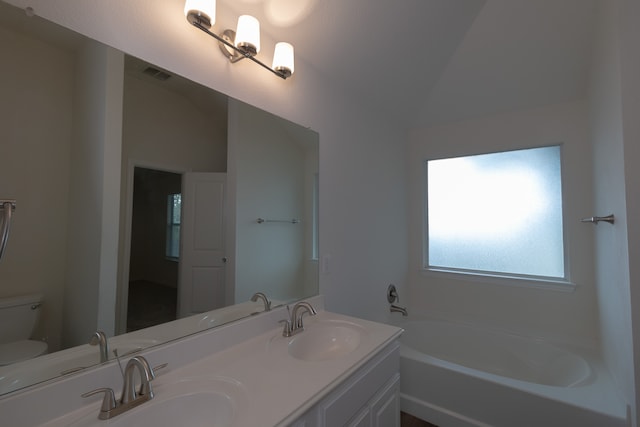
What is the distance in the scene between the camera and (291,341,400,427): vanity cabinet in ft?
2.89

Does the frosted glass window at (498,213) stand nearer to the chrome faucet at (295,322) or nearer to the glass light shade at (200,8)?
the chrome faucet at (295,322)

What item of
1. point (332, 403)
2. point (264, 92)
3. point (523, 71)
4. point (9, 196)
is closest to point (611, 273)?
point (523, 71)

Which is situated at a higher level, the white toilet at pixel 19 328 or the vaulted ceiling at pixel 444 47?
the vaulted ceiling at pixel 444 47

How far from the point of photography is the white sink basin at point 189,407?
Answer: 725 mm

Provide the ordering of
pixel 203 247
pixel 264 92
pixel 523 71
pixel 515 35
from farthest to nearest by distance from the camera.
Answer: pixel 523 71 < pixel 515 35 < pixel 264 92 < pixel 203 247

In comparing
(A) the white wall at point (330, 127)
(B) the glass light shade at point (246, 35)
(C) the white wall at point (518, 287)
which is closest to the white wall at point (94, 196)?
(A) the white wall at point (330, 127)

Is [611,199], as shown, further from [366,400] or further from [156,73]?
[156,73]

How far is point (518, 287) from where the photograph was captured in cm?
235

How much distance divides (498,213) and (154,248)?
2.75 metres

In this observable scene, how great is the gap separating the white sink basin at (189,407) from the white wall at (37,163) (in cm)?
32

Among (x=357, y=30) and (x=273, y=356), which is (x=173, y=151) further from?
(x=357, y=30)

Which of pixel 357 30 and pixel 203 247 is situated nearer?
pixel 203 247

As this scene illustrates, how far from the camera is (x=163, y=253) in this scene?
109 centimetres

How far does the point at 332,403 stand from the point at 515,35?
2.54m
